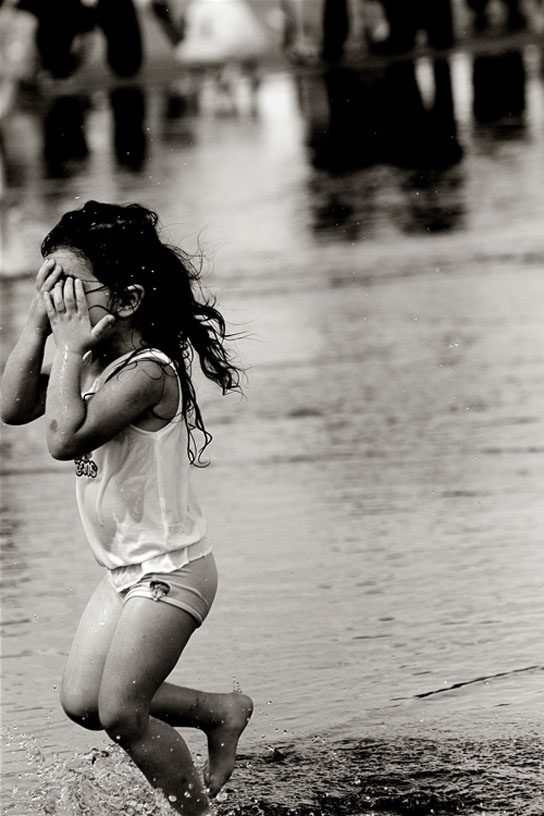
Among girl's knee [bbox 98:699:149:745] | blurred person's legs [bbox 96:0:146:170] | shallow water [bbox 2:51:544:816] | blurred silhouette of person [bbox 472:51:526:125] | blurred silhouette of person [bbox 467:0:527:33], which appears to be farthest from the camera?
blurred silhouette of person [bbox 467:0:527:33]

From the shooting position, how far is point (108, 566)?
3850mm

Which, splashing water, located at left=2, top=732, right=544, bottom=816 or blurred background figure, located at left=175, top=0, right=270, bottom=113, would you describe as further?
blurred background figure, located at left=175, top=0, right=270, bottom=113

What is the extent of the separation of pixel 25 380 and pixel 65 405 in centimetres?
27

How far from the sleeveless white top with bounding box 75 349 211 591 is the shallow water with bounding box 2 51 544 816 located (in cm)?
58

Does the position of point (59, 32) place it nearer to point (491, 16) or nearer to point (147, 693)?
point (491, 16)

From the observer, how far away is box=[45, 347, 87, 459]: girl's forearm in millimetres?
3727

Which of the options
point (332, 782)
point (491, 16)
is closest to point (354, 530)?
point (332, 782)

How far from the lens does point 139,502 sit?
3818 mm

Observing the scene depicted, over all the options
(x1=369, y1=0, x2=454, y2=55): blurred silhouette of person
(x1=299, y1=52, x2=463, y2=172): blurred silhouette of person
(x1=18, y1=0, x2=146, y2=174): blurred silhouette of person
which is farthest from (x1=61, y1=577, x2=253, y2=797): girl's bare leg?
(x1=369, y1=0, x2=454, y2=55): blurred silhouette of person

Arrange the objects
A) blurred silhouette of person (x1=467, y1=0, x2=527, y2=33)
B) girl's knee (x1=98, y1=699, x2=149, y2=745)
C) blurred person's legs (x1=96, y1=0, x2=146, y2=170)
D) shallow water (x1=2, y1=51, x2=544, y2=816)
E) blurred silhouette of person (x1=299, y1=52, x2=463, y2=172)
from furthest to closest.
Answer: blurred silhouette of person (x1=467, y1=0, x2=527, y2=33)
blurred person's legs (x1=96, y1=0, x2=146, y2=170)
blurred silhouette of person (x1=299, y1=52, x2=463, y2=172)
shallow water (x1=2, y1=51, x2=544, y2=816)
girl's knee (x1=98, y1=699, x2=149, y2=745)

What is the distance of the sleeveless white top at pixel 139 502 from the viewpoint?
3812 mm

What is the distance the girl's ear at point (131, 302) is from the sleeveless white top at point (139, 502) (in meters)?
0.09

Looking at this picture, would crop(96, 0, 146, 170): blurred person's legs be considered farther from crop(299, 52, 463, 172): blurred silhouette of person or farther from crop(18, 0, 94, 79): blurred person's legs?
crop(299, 52, 463, 172): blurred silhouette of person

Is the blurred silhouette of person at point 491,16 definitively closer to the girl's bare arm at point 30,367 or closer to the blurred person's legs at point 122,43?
the blurred person's legs at point 122,43
